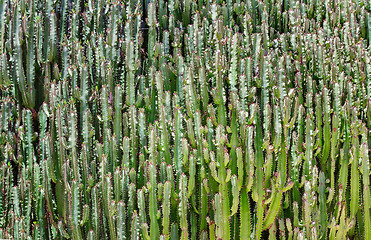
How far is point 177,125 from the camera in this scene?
2531 mm

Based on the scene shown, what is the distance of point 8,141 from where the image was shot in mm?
2754

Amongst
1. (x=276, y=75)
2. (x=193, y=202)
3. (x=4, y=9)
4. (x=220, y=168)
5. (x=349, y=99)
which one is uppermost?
(x=4, y=9)

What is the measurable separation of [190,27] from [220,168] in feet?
3.93

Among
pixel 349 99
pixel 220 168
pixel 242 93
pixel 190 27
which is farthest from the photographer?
pixel 190 27

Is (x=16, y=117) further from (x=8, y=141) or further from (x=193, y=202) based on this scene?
(x=193, y=202)

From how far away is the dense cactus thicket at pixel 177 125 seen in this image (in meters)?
2.50

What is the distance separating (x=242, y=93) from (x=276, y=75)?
0.31 metres

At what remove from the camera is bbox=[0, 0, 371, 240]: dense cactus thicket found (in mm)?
2496

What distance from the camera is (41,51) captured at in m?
2.88

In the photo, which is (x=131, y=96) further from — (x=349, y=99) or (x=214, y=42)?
(x=349, y=99)

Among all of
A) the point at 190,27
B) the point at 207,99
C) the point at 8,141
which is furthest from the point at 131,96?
the point at 8,141

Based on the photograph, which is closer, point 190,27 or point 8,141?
point 8,141

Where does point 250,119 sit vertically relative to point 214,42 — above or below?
below

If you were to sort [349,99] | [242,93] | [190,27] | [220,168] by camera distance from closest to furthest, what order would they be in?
[220,168] → [242,93] → [349,99] → [190,27]
